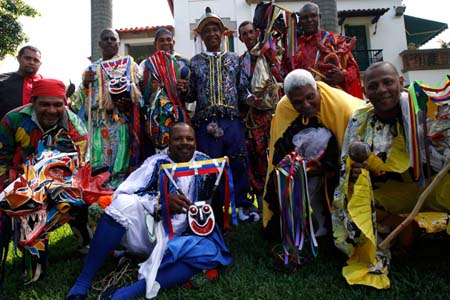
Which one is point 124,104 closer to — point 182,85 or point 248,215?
point 182,85

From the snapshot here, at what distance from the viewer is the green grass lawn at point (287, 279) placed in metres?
2.60

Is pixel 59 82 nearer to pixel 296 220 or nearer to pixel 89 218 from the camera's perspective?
pixel 89 218

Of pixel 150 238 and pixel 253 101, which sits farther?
pixel 253 101

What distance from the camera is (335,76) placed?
13.3 feet

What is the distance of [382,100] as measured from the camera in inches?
112

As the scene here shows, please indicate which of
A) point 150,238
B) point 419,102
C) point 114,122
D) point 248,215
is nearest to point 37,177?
point 150,238

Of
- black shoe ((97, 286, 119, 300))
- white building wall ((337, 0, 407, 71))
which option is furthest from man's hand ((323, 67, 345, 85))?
white building wall ((337, 0, 407, 71))

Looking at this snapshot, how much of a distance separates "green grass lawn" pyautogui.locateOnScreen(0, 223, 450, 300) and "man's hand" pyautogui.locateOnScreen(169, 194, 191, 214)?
53 cm

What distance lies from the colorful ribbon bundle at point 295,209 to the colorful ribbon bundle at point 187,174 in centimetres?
43

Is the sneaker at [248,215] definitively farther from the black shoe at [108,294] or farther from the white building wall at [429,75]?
the white building wall at [429,75]

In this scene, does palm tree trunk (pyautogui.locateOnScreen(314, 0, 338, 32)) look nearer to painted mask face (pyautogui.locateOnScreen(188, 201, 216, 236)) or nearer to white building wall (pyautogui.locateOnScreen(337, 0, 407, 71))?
painted mask face (pyautogui.locateOnScreen(188, 201, 216, 236))

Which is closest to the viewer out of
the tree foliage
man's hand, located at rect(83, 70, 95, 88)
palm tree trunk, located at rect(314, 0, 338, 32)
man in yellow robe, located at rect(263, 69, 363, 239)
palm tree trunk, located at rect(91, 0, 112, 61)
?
man in yellow robe, located at rect(263, 69, 363, 239)

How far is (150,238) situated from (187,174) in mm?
572

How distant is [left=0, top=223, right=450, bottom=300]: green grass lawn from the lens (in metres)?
2.60
